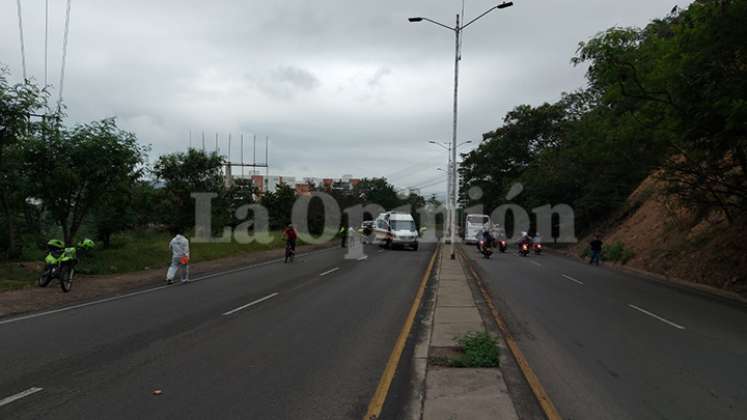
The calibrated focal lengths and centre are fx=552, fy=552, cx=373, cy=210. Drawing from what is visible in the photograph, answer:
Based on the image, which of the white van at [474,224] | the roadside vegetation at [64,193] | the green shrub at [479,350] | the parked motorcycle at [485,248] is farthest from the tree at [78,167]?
the white van at [474,224]

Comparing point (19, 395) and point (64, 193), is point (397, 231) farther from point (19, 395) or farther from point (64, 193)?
point (19, 395)

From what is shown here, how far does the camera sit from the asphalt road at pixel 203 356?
541 centimetres

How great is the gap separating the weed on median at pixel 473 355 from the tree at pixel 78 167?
531 inches

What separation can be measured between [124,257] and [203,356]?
47.2 ft

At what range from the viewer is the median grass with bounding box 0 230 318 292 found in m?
15.0

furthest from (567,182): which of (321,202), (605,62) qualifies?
(605,62)

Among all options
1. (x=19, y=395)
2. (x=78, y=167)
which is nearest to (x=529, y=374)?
(x=19, y=395)

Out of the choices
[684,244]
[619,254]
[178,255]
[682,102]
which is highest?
[682,102]

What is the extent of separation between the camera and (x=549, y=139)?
57781 mm

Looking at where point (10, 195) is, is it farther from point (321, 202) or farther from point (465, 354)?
point (321, 202)

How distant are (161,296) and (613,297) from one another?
1114 centimetres

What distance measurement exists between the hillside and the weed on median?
12.5m

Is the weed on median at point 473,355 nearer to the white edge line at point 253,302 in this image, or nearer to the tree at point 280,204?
the white edge line at point 253,302

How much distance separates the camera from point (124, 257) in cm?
1997
